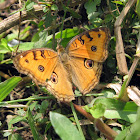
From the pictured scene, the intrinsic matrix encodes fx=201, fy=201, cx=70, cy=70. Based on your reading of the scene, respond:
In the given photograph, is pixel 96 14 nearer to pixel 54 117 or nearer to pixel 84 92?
pixel 84 92

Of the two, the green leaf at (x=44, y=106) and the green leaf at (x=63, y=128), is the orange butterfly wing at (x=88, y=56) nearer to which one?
the green leaf at (x=44, y=106)

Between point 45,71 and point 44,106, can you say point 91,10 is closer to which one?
point 45,71

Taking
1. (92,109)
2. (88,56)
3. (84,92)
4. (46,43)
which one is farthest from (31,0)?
(92,109)

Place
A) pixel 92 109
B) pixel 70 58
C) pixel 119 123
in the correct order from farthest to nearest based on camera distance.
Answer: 1. pixel 70 58
2. pixel 119 123
3. pixel 92 109

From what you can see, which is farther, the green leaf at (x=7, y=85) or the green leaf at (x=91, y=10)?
the green leaf at (x=91, y=10)

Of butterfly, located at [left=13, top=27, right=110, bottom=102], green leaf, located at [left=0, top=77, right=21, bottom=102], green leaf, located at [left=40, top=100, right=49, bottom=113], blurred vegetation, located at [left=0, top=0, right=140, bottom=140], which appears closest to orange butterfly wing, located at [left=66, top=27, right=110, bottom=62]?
butterfly, located at [left=13, top=27, right=110, bottom=102]

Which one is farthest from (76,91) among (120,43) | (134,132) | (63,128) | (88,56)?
(134,132)

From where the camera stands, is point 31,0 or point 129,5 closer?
point 129,5

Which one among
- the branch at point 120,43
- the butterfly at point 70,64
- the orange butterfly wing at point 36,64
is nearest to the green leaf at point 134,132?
the butterfly at point 70,64
